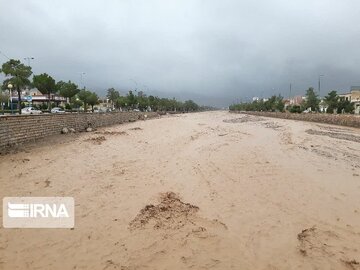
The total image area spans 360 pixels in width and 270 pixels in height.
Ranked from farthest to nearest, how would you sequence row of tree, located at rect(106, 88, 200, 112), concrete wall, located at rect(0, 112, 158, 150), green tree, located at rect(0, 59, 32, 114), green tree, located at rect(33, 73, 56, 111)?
row of tree, located at rect(106, 88, 200, 112) → green tree, located at rect(33, 73, 56, 111) → green tree, located at rect(0, 59, 32, 114) → concrete wall, located at rect(0, 112, 158, 150)

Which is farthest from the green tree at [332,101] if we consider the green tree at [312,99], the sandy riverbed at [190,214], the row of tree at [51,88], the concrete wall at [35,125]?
the sandy riverbed at [190,214]

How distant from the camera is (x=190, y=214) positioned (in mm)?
9023

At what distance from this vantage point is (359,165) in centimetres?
1736

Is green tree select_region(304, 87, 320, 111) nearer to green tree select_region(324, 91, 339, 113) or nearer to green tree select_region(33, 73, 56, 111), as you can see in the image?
green tree select_region(324, 91, 339, 113)

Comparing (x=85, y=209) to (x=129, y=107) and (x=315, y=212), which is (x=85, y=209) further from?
(x=129, y=107)

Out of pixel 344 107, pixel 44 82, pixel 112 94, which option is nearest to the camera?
pixel 44 82

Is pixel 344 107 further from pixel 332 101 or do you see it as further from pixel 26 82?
pixel 26 82

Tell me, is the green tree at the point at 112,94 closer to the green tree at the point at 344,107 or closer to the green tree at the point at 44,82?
the green tree at the point at 44,82

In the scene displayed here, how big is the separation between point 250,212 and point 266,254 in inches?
103

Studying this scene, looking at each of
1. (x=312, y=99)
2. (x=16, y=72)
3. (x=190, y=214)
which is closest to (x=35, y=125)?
(x=190, y=214)

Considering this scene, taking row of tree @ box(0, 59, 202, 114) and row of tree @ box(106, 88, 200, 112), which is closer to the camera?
row of tree @ box(0, 59, 202, 114)

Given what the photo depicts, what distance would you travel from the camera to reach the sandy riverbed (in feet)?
21.5

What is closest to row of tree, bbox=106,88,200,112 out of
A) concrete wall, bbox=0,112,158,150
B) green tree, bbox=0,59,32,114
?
green tree, bbox=0,59,32,114

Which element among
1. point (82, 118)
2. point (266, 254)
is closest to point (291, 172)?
point (266, 254)
